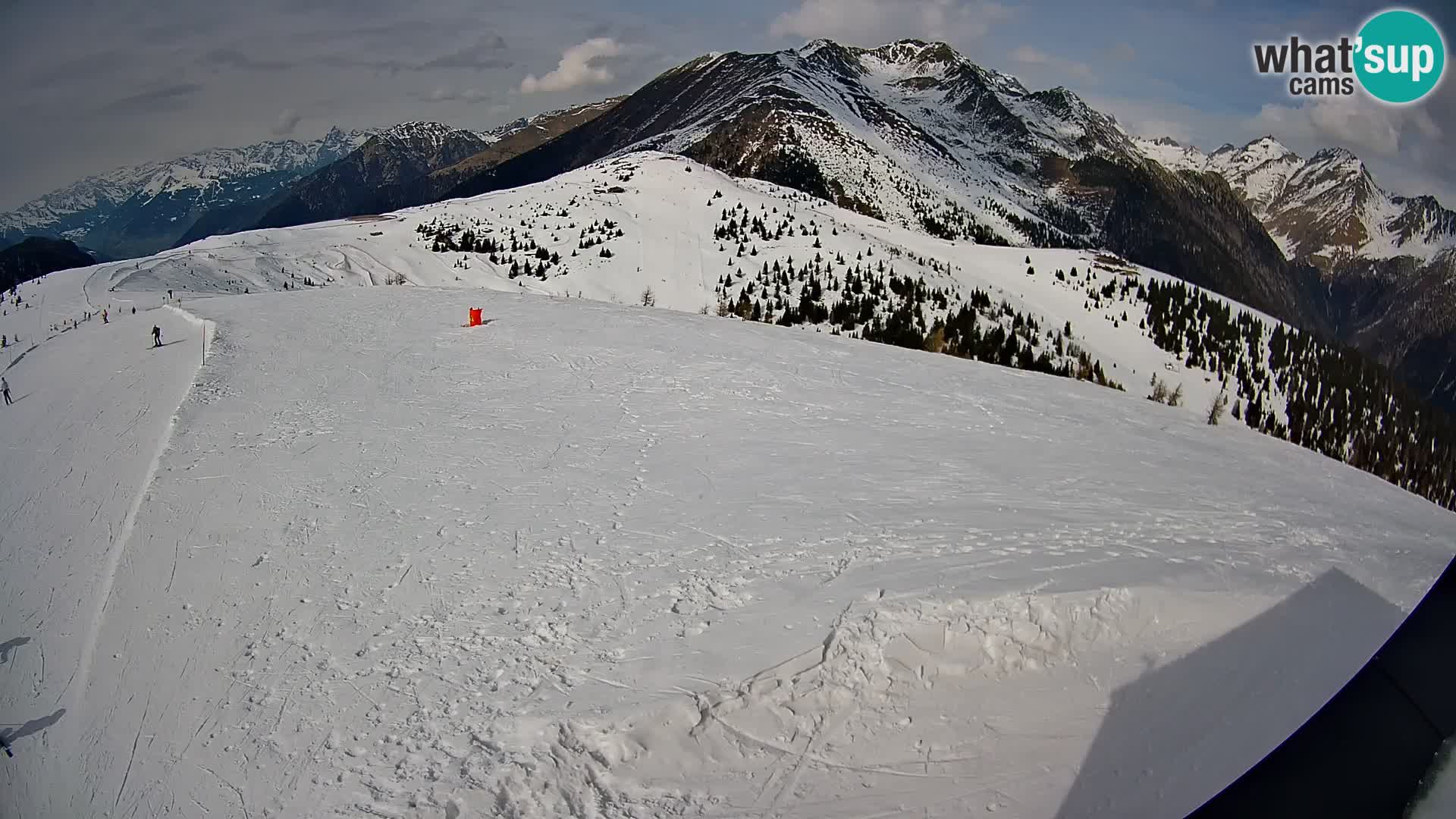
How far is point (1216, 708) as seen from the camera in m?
5.80

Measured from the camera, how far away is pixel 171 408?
1178cm

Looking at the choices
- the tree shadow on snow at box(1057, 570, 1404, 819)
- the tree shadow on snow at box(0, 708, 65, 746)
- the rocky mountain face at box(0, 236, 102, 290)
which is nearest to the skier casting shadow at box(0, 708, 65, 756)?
the tree shadow on snow at box(0, 708, 65, 746)

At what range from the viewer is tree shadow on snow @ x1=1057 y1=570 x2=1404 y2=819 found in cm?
521

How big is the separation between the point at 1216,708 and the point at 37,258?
187315mm

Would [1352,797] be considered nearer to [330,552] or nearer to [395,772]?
[395,772]

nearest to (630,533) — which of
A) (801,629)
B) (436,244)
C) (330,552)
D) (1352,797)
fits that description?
(801,629)

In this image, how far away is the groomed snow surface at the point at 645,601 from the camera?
538 cm

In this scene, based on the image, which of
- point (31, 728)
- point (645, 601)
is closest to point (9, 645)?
point (31, 728)

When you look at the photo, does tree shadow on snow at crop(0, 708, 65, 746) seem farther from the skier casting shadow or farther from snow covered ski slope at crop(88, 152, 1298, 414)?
snow covered ski slope at crop(88, 152, 1298, 414)

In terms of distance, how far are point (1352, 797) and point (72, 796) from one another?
7.61 meters

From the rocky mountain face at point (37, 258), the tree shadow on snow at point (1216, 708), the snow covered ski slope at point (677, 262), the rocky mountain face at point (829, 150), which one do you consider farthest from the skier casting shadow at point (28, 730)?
the rocky mountain face at point (37, 258)

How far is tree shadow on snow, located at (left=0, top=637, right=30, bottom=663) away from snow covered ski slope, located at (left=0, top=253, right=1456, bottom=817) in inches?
2.5

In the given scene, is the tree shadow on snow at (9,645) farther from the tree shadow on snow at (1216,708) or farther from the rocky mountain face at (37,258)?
the rocky mountain face at (37,258)

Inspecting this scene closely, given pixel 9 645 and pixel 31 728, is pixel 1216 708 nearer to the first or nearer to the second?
pixel 31 728
